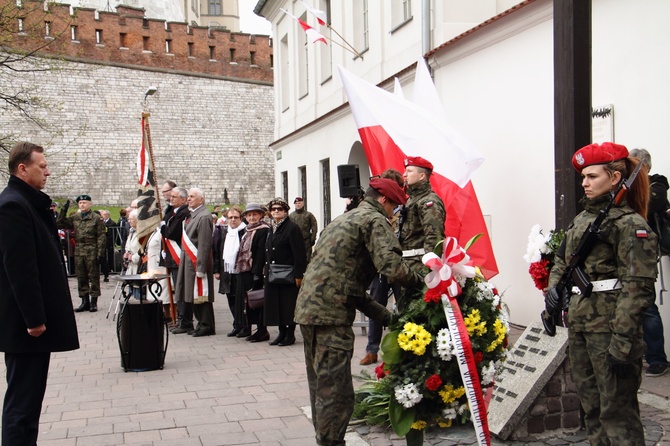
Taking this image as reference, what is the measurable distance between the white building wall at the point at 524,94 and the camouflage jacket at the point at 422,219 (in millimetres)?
2530

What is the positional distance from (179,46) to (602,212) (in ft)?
170

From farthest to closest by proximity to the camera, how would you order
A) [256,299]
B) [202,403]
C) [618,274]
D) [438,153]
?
[256,299] → [438,153] → [202,403] → [618,274]

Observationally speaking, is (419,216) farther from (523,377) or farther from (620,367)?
(620,367)

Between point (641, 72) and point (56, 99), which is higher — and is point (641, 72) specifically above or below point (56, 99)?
below

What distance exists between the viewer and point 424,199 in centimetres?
694

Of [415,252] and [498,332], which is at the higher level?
[415,252]

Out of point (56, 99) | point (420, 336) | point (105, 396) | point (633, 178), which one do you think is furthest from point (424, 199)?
point (56, 99)

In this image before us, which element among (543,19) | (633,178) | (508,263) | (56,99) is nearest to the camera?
(633,178)

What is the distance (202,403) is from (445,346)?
3113 mm

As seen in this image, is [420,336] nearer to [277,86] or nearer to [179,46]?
[277,86]

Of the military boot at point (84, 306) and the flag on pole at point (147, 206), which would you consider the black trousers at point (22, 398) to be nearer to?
the flag on pole at point (147, 206)

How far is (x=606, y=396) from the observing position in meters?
4.09

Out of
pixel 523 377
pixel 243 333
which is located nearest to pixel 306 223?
pixel 243 333

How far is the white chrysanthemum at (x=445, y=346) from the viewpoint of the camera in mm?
4602
